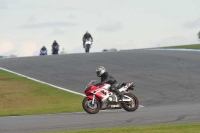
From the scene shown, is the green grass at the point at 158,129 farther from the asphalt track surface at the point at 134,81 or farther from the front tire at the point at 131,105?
the front tire at the point at 131,105

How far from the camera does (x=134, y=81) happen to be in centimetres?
2867

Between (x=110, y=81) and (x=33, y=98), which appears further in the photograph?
(x=33, y=98)

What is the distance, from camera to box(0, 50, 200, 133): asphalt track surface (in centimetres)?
1455

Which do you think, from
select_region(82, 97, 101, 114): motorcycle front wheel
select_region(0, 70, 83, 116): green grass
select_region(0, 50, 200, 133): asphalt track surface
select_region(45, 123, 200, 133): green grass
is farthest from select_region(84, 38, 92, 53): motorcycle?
select_region(45, 123, 200, 133): green grass

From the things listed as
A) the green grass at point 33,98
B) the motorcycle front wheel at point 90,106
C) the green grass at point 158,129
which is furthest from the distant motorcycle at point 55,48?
the green grass at point 158,129

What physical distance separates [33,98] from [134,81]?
574 cm

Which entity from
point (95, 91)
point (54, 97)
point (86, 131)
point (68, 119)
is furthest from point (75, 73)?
point (86, 131)

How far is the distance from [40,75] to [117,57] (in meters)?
8.69

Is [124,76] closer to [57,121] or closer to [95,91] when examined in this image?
[95,91]

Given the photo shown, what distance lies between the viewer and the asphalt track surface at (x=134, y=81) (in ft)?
47.7

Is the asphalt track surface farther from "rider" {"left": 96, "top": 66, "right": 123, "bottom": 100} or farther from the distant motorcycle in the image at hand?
the distant motorcycle

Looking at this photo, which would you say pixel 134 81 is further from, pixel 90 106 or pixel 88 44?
pixel 88 44

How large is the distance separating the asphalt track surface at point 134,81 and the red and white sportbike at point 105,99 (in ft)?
0.84

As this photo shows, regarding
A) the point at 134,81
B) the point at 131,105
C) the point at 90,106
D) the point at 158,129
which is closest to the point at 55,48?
the point at 134,81
